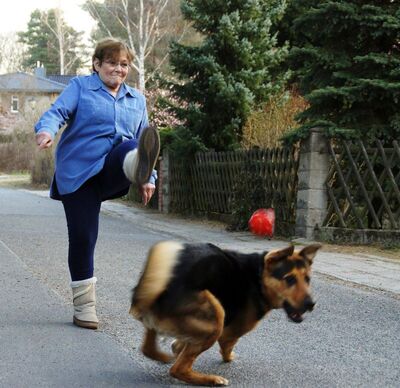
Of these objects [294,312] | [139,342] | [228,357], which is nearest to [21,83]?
[139,342]

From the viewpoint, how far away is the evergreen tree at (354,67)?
472 inches

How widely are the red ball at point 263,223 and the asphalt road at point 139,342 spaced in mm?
4047

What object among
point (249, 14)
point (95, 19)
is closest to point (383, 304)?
point (249, 14)

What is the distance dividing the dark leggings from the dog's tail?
1.18m

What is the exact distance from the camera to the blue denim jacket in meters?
4.77

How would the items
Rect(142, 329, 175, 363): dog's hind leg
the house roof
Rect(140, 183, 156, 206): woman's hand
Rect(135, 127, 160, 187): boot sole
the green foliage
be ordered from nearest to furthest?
Rect(142, 329, 175, 363): dog's hind leg
Rect(135, 127, 160, 187): boot sole
Rect(140, 183, 156, 206): woman's hand
the house roof
the green foliage

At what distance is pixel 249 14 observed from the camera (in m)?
15.8

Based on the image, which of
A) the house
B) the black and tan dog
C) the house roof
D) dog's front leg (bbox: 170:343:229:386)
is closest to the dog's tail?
the black and tan dog

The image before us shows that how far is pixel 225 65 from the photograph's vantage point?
1579cm

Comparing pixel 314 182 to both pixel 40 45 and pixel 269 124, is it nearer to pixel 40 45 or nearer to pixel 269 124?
pixel 269 124

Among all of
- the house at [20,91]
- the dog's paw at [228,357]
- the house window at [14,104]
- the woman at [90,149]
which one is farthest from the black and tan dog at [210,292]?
the house window at [14,104]

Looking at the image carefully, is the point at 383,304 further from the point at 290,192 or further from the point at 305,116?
the point at 305,116

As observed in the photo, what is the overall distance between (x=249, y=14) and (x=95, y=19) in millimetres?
30936

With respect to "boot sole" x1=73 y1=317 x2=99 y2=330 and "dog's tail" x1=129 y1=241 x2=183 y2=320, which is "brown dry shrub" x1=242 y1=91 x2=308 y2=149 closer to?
Result: "boot sole" x1=73 y1=317 x2=99 y2=330
